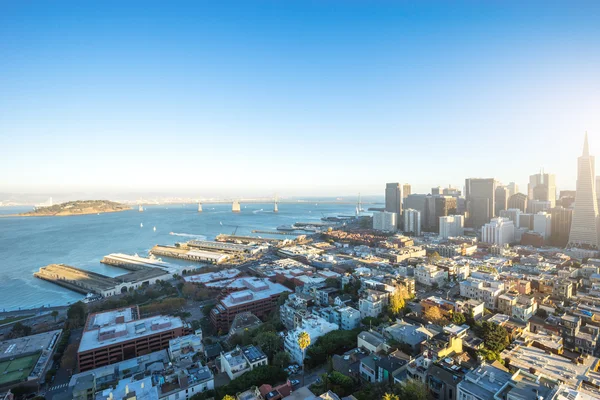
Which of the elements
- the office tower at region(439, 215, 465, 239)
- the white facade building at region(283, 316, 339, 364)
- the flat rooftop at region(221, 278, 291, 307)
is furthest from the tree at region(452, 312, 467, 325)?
the office tower at region(439, 215, 465, 239)

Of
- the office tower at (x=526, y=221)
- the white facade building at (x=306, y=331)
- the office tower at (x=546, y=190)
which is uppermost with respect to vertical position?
the office tower at (x=546, y=190)

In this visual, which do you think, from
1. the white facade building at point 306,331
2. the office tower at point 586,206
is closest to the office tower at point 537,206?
the office tower at point 586,206

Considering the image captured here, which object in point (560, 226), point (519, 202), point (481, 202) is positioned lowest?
point (560, 226)

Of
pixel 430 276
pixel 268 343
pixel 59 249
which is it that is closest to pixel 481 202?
pixel 430 276

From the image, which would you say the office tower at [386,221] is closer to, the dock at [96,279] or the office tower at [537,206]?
the office tower at [537,206]

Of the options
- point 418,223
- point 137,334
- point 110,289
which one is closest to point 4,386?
point 137,334

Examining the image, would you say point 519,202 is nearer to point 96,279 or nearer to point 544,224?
point 544,224
